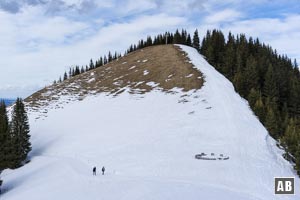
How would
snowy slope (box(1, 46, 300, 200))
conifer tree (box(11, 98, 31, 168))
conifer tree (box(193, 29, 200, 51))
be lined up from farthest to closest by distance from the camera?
conifer tree (box(193, 29, 200, 51))
conifer tree (box(11, 98, 31, 168))
snowy slope (box(1, 46, 300, 200))

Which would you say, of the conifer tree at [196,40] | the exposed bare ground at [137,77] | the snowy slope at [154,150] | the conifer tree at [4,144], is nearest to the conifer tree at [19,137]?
the conifer tree at [4,144]

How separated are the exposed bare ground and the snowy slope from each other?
4.86 metres

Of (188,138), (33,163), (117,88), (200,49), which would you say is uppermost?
(200,49)

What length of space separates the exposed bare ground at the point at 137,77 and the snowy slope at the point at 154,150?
16.0ft

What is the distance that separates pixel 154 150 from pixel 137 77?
157ft

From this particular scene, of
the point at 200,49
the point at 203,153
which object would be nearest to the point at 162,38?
the point at 200,49

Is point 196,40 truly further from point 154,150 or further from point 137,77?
point 154,150

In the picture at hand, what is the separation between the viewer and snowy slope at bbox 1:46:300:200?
119 feet

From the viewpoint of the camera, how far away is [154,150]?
51156 mm

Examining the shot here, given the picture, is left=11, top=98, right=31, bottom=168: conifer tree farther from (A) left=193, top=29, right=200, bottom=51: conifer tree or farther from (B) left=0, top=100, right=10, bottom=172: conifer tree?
(A) left=193, top=29, right=200, bottom=51: conifer tree

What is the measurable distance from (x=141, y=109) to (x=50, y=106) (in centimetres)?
3196

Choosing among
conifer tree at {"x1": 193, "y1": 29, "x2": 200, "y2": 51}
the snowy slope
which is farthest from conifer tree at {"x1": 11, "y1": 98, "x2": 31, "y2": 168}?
conifer tree at {"x1": 193, "y1": 29, "x2": 200, "y2": 51}

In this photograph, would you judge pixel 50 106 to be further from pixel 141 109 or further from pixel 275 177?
pixel 275 177

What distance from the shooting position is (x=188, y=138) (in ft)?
179
